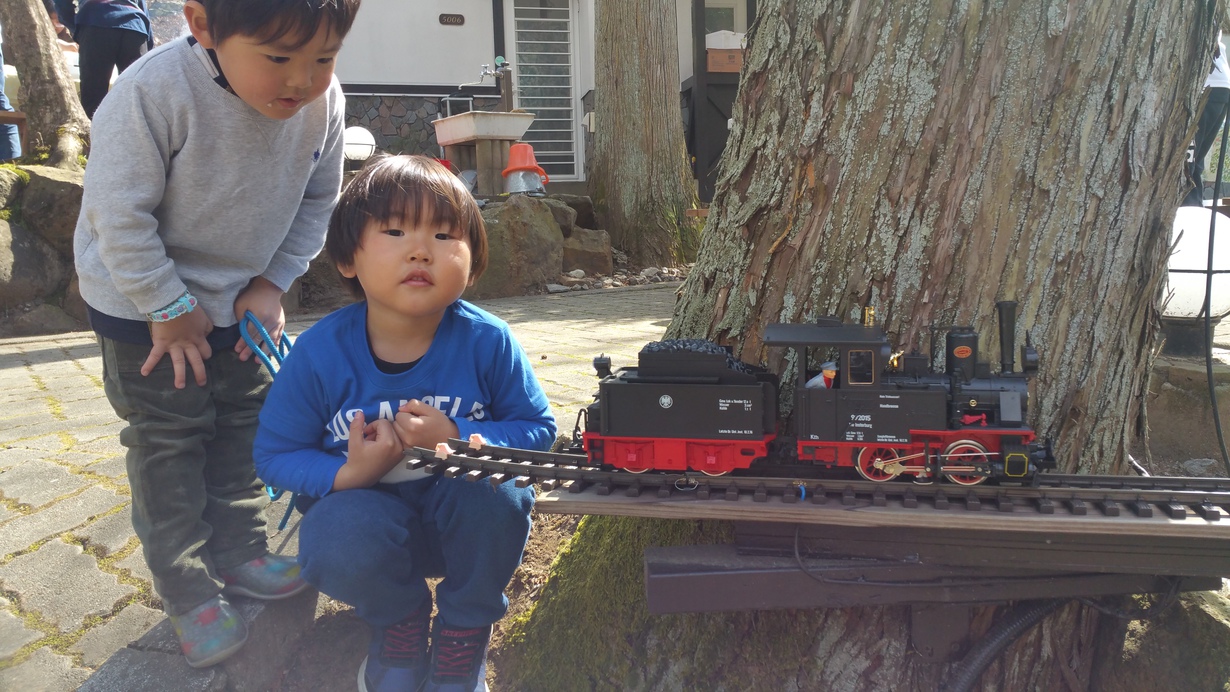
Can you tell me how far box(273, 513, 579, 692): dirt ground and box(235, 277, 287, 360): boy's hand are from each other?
0.89 meters

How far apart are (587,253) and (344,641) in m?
9.42

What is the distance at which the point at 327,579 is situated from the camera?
216cm

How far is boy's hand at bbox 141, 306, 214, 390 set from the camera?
94.3 inches

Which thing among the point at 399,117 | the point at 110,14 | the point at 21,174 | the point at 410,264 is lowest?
the point at 410,264

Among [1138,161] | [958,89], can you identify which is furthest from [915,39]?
[1138,161]

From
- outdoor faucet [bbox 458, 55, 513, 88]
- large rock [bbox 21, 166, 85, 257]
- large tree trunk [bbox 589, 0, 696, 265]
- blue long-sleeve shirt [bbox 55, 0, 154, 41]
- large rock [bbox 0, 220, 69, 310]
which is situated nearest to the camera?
blue long-sleeve shirt [bbox 55, 0, 154, 41]

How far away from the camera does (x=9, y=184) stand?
8.73 metres

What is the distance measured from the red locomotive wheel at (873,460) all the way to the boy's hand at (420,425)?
3.40 ft

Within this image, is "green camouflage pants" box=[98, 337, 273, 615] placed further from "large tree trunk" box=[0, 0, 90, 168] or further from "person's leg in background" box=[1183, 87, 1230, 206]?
"large tree trunk" box=[0, 0, 90, 168]

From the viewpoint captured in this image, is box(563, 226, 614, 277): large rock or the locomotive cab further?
box(563, 226, 614, 277): large rock

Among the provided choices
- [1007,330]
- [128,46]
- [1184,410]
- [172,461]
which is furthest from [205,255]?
[1184,410]

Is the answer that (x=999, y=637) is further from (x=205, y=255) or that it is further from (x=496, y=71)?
(x=496, y=71)

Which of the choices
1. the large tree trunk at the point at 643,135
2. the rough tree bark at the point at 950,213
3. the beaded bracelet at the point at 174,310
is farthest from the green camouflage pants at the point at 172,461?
the large tree trunk at the point at 643,135

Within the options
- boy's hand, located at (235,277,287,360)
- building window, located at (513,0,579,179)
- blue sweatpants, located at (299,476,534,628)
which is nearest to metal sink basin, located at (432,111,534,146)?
building window, located at (513,0,579,179)
